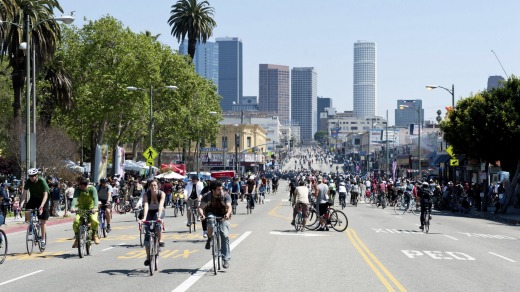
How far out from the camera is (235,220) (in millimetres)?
34531

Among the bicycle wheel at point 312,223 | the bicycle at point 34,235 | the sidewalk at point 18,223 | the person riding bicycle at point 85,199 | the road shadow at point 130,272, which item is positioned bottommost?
the sidewalk at point 18,223

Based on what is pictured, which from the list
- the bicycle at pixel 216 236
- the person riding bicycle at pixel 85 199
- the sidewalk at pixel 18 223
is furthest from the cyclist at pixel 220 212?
the sidewalk at pixel 18 223

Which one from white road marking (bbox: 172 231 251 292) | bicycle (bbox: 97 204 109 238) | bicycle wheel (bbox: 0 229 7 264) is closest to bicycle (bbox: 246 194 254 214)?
bicycle (bbox: 97 204 109 238)

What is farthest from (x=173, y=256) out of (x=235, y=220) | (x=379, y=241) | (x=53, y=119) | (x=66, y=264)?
(x=53, y=119)

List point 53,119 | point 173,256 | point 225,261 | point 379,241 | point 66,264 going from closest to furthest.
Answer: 1. point 225,261
2. point 66,264
3. point 173,256
4. point 379,241
5. point 53,119

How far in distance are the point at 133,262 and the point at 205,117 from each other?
64.8m

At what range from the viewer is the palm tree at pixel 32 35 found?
4250 centimetres

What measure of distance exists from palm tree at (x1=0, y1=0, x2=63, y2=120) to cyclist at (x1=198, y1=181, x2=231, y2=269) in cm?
2730

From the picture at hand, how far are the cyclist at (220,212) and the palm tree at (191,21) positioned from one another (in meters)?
64.8

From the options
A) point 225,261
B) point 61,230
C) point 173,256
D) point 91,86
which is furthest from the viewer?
point 91,86

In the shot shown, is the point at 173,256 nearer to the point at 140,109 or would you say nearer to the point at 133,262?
the point at 133,262

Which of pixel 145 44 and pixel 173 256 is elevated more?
pixel 145 44

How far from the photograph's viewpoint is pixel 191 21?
3132 inches

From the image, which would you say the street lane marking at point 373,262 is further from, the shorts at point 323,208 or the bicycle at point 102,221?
the bicycle at point 102,221
